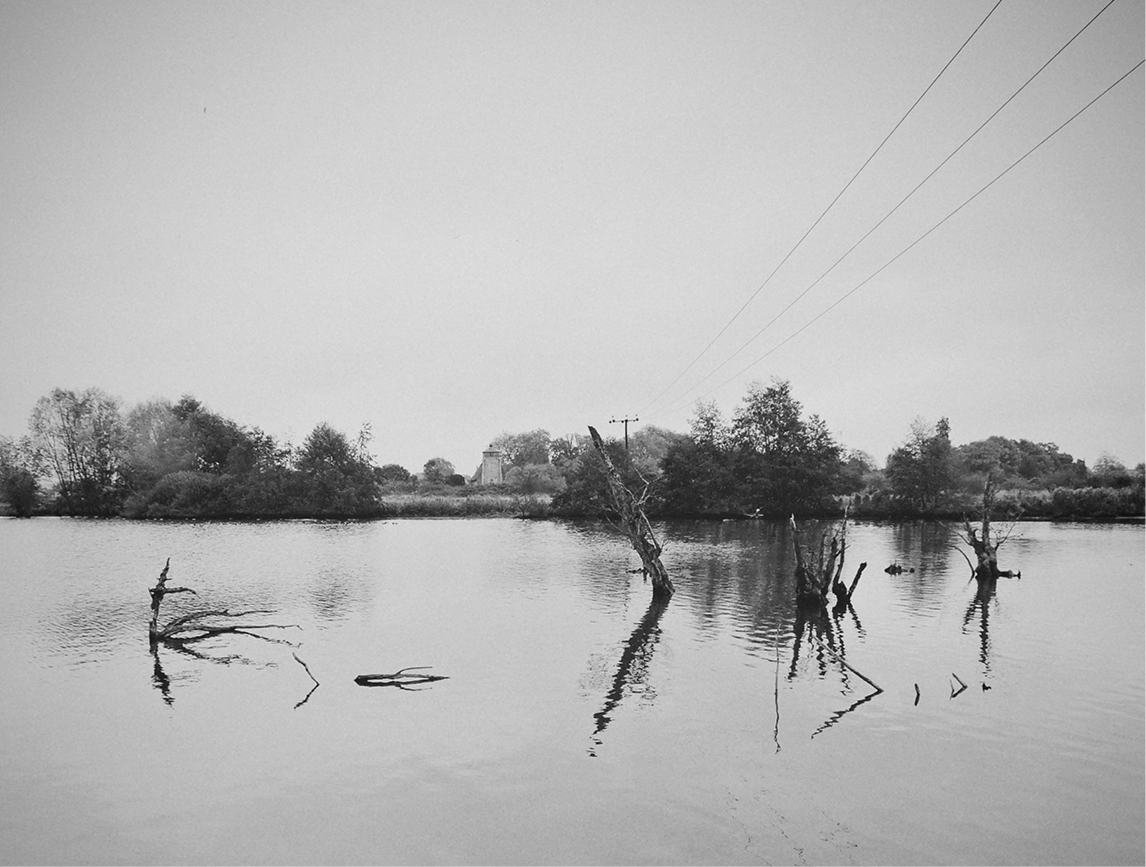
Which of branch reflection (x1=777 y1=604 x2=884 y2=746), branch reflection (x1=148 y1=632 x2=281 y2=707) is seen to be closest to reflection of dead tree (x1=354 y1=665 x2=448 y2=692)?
branch reflection (x1=148 y1=632 x2=281 y2=707)

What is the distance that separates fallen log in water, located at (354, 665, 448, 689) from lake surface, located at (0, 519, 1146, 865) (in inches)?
14.4

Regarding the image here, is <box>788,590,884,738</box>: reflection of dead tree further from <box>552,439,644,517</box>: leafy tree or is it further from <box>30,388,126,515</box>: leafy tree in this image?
<box>552,439,644,517</box>: leafy tree

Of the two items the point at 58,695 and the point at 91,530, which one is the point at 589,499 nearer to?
the point at 91,530

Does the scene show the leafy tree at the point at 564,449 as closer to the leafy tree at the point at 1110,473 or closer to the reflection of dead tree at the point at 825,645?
the leafy tree at the point at 1110,473

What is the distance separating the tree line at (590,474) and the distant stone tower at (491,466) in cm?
2460

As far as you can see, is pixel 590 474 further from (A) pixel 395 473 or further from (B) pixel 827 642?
(B) pixel 827 642

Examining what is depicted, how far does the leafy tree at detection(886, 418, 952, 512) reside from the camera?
73.5 m

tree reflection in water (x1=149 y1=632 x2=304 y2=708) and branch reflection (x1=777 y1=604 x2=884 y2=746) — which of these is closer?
branch reflection (x1=777 y1=604 x2=884 y2=746)

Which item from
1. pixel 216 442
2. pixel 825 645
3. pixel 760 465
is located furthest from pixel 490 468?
pixel 825 645

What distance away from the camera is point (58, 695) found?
1366cm

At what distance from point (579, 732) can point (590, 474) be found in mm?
63667

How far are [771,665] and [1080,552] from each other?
3400cm

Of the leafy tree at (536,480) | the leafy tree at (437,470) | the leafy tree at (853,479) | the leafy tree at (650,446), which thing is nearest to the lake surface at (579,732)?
the leafy tree at (853,479)

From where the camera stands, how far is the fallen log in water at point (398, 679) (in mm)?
14273
